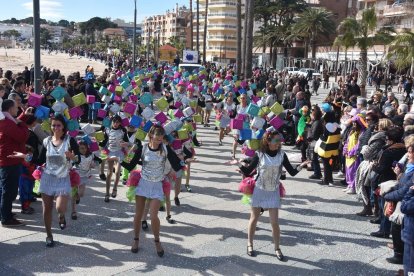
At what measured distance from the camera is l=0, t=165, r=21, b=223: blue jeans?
6605mm

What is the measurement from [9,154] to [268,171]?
3.78 m

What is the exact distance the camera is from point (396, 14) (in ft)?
143

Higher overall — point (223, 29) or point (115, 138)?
point (223, 29)

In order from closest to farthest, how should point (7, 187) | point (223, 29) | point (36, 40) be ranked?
point (7, 187), point (36, 40), point (223, 29)

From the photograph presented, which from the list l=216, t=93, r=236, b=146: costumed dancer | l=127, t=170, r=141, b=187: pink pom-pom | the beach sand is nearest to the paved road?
l=127, t=170, r=141, b=187: pink pom-pom

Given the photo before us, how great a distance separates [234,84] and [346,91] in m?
4.05

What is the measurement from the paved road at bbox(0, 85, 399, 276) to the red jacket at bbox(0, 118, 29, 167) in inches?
41.5

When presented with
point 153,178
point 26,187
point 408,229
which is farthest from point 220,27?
point 408,229

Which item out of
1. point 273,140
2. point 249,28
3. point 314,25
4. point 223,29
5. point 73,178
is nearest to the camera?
point 273,140

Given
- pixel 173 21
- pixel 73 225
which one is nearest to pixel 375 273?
pixel 73 225

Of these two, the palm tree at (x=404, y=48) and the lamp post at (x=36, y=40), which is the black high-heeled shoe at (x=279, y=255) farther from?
the palm tree at (x=404, y=48)

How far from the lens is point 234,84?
16656mm

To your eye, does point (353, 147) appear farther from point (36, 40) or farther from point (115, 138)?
point (36, 40)

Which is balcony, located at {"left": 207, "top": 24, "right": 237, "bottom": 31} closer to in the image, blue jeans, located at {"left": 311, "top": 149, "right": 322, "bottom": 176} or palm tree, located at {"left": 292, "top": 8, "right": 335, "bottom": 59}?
palm tree, located at {"left": 292, "top": 8, "right": 335, "bottom": 59}
